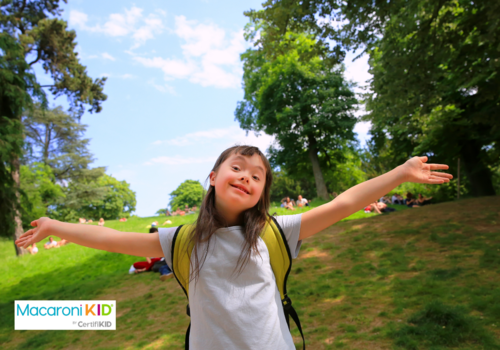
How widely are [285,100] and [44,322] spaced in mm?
19914

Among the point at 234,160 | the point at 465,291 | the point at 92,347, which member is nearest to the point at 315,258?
the point at 465,291

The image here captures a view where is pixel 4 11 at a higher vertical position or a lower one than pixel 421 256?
higher

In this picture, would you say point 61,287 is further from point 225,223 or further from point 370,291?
point 225,223

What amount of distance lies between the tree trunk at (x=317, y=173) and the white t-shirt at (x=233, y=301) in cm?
2176

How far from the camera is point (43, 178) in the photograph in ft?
109

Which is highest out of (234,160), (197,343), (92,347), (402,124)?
(402,124)

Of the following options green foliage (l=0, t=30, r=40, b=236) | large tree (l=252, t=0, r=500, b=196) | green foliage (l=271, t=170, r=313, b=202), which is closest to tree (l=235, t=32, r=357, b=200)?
large tree (l=252, t=0, r=500, b=196)

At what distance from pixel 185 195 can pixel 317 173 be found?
42.2 metres

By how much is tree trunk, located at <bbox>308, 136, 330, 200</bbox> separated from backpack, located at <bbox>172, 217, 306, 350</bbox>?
2164 centimetres

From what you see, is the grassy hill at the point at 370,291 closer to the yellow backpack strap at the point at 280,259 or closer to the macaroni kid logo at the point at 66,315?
the macaroni kid logo at the point at 66,315

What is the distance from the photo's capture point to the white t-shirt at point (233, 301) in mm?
1513

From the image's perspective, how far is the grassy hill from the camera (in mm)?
4750

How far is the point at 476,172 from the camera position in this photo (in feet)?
45.7

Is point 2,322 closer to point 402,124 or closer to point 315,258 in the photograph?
point 315,258
